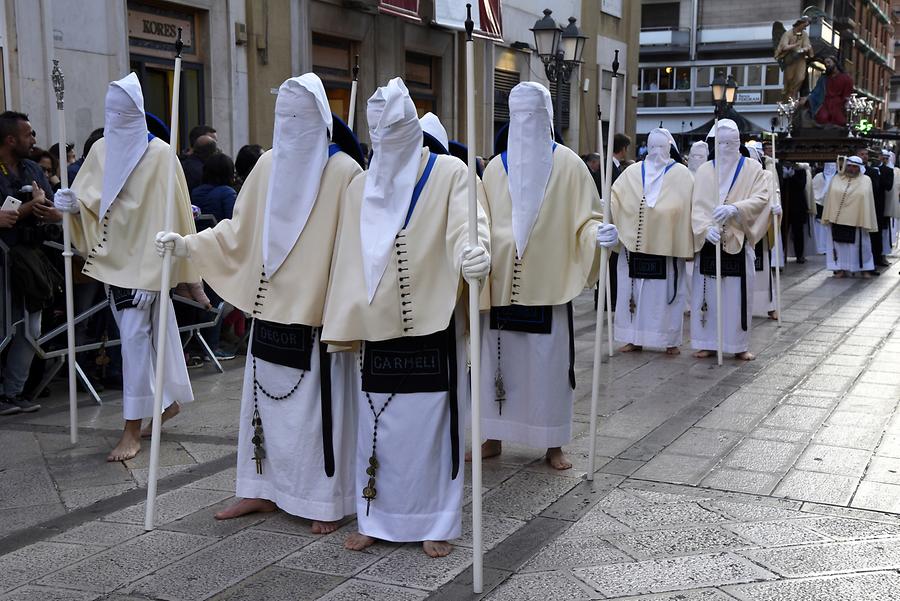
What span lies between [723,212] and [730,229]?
17.4 inches

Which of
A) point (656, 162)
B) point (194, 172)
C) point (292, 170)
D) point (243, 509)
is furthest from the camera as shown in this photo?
point (656, 162)

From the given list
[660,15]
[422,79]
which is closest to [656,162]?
[422,79]

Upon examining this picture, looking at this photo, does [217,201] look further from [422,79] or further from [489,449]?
[422,79]

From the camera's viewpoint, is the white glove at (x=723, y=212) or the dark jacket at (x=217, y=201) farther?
the white glove at (x=723, y=212)

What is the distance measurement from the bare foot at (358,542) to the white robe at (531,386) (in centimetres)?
148

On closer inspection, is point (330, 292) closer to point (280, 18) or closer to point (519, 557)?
point (519, 557)

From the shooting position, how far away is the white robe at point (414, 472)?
171 inches

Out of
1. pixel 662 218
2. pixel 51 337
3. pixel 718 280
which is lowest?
pixel 51 337

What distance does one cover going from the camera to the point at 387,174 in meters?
4.36

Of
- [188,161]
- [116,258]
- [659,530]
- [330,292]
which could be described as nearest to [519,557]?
[659,530]

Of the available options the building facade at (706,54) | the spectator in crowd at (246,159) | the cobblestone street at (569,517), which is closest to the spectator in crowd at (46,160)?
the spectator in crowd at (246,159)

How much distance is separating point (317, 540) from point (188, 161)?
5538 mm

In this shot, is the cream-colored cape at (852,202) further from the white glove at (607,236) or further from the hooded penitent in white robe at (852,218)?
the white glove at (607,236)

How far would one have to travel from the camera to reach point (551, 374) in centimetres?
562
